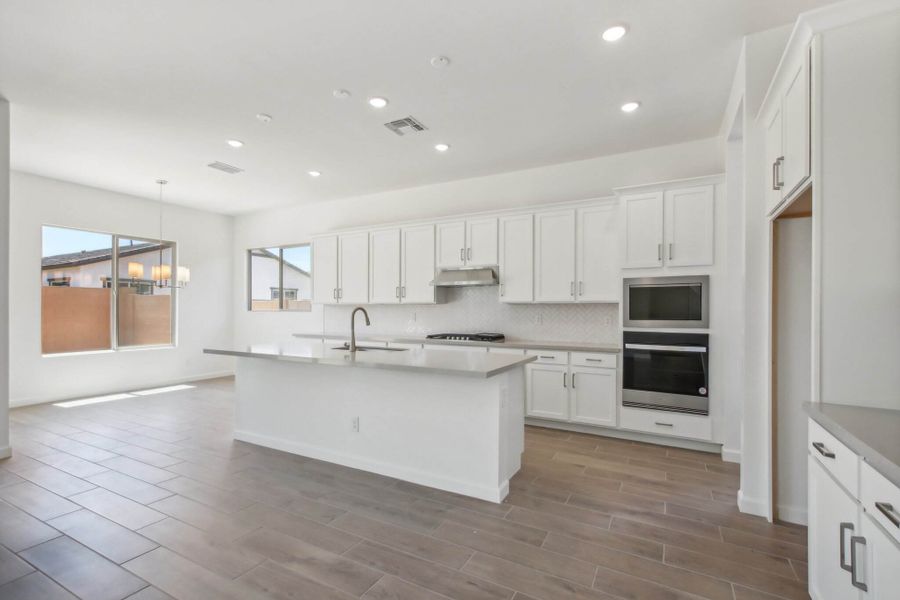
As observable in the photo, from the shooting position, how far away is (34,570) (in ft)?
6.70

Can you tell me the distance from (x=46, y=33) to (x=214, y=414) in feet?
12.6

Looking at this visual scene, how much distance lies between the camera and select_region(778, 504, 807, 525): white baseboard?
2.45 meters

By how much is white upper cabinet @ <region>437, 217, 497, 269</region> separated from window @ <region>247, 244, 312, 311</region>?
9.61 feet

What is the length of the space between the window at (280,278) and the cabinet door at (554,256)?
13.7 feet

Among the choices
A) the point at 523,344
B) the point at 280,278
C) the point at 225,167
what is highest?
the point at 225,167

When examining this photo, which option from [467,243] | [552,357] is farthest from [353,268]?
[552,357]

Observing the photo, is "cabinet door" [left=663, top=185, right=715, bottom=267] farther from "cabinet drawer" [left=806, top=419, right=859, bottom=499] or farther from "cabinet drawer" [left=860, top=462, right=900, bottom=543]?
"cabinet drawer" [left=860, top=462, right=900, bottom=543]

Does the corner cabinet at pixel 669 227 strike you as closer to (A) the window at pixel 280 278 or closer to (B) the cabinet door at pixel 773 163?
(B) the cabinet door at pixel 773 163

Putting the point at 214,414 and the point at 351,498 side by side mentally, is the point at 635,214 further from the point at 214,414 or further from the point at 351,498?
the point at 214,414

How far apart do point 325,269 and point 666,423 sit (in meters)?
4.92

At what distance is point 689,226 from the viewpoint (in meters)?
3.82

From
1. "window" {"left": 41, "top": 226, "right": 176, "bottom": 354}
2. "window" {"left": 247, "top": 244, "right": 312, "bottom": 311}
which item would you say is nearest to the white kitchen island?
"window" {"left": 41, "top": 226, "right": 176, "bottom": 354}

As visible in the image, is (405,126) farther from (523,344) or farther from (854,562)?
(854,562)

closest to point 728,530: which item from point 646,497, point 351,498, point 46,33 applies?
point 646,497
